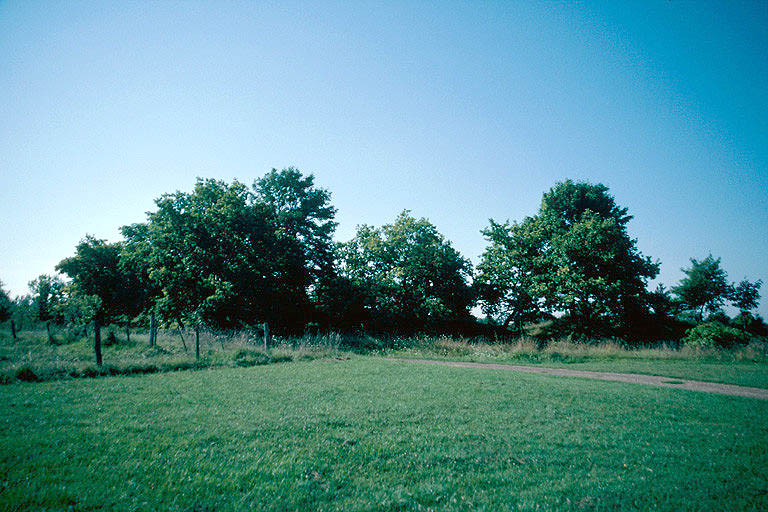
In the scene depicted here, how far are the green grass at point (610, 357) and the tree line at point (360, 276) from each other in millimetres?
6885

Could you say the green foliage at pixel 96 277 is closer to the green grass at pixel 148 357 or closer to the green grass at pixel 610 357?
the green grass at pixel 148 357

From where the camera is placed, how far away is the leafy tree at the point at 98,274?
67.3 feet

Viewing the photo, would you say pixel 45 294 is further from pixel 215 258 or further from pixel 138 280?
pixel 215 258

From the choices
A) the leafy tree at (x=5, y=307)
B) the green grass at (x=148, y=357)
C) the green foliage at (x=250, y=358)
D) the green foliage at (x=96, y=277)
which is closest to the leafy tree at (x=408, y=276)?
the green grass at (x=148, y=357)

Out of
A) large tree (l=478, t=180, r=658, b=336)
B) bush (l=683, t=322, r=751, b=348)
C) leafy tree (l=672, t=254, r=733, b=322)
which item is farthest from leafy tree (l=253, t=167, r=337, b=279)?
leafy tree (l=672, t=254, r=733, b=322)

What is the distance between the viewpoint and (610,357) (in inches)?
830

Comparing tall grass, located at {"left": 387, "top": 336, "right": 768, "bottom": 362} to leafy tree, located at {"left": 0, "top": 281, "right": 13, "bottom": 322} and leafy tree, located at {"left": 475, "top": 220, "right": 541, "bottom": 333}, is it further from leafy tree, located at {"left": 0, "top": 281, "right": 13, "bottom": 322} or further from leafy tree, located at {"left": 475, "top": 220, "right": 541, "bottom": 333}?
→ leafy tree, located at {"left": 0, "top": 281, "right": 13, "bottom": 322}

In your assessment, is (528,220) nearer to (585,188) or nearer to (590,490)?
(585,188)

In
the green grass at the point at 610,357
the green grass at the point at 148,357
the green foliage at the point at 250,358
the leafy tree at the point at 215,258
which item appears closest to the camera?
the green grass at the point at 148,357

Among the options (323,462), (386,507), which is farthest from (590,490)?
(323,462)

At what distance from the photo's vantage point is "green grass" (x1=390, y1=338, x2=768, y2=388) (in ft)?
51.3

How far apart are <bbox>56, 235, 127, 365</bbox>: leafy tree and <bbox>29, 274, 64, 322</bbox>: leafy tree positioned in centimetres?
1782

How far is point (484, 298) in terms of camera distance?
35.7 metres

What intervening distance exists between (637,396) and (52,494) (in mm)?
13684
